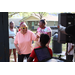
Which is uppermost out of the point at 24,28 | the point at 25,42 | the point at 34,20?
the point at 34,20

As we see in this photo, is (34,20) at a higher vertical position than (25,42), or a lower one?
higher

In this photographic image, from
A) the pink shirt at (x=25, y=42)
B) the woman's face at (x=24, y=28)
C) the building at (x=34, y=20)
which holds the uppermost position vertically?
the building at (x=34, y=20)

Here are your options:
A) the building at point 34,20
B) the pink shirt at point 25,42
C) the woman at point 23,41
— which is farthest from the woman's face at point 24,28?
the building at point 34,20

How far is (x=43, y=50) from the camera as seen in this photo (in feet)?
7.45

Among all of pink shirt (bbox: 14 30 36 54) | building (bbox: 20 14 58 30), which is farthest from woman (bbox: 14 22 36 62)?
building (bbox: 20 14 58 30)

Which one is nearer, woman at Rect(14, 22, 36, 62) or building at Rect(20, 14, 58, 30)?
woman at Rect(14, 22, 36, 62)

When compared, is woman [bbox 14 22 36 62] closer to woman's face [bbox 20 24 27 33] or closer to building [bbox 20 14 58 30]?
woman's face [bbox 20 24 27 33]

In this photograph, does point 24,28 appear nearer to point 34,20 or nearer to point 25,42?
point 25,42

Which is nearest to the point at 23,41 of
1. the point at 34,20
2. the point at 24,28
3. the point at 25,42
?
the point at 25,42

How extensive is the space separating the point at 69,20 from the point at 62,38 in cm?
48

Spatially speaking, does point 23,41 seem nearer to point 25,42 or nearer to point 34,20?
point 25,42

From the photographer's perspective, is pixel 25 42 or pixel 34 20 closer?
pixel 25 42

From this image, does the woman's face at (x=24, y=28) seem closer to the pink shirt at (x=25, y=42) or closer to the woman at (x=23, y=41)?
the woman at (x=23, y=41)
